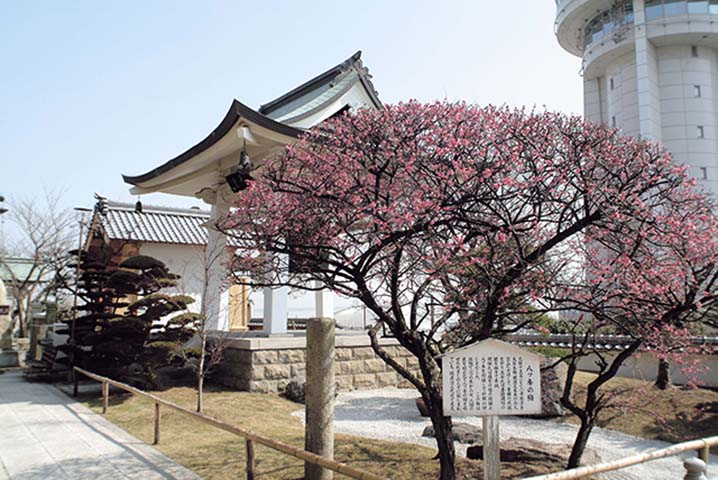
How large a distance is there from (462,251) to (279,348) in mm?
7324

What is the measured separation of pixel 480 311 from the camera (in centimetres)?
598

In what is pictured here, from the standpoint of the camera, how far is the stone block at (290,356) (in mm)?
11945

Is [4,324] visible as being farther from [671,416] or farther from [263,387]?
[671,416]

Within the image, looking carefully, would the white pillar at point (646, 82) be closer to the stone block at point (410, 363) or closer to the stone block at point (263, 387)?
the stone block at point (410, 363)

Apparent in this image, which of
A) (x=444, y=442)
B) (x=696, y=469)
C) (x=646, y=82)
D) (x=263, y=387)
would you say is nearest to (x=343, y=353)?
(x=263, y=387)

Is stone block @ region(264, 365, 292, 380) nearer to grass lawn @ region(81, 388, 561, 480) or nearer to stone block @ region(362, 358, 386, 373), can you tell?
grass lawn @ region(81, 388, 561, 480)

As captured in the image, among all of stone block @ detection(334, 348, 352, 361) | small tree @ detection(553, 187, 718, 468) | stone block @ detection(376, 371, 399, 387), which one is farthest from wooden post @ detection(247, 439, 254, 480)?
stone block @ detection(376, 371, 399, 387)

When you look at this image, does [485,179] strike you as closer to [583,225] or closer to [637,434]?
[583,225]

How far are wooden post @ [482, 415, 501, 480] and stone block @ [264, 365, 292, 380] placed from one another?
748cm

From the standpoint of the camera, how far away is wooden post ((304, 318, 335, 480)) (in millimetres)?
6004

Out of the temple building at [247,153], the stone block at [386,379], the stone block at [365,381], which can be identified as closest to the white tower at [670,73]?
the temple building at [247,153]


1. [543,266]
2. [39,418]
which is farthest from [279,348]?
[543,266]

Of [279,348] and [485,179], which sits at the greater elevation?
[485,179]

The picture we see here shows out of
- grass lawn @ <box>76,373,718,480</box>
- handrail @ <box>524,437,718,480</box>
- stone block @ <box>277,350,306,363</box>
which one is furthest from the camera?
stone block @ <box>277,350,306,363</box>
